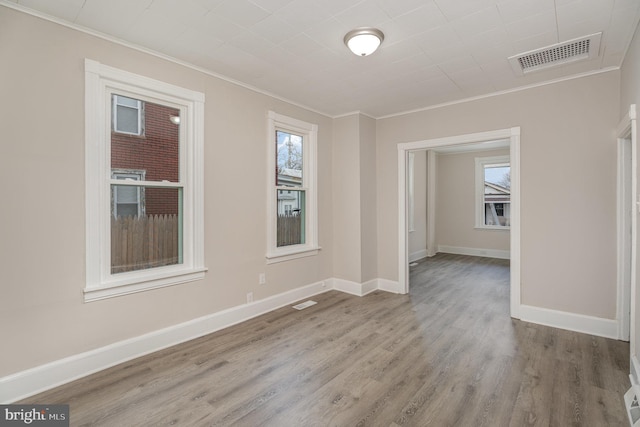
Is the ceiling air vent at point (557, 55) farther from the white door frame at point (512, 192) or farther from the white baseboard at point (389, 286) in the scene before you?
the white baseboard at point (389, 286)

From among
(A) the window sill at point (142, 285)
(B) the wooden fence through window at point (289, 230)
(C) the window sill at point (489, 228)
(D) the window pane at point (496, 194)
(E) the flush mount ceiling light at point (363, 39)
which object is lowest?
(A) the window sill at point (142, 285)

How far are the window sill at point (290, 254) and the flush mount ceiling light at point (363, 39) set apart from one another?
97.8 inches

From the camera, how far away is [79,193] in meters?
2.39

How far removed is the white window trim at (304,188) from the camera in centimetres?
382

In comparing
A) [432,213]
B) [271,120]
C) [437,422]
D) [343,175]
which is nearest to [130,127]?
[271,120]

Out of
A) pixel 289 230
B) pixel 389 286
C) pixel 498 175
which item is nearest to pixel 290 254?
pixel 289 230

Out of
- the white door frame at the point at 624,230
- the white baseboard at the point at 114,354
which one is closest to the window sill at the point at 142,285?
the white baseboard at the point at 114,354

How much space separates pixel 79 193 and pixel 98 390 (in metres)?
1.49

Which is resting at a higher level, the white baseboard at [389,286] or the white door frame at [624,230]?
the white door frame at [624,230]

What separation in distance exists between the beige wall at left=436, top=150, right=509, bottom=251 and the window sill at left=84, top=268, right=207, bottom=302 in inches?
280

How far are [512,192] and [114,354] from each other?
14.5 feet

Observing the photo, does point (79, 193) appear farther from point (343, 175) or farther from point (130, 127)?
point (343, 175)

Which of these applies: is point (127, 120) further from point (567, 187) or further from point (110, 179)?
point (567, 187)

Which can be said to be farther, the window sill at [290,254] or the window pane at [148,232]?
the window sill at [290,254]
